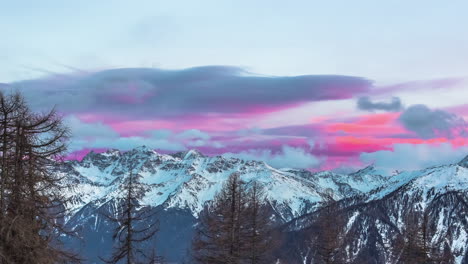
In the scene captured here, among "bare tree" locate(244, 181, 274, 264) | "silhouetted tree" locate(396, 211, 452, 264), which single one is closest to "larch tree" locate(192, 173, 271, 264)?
"bare tree" locate(244, 181, 274, 264)

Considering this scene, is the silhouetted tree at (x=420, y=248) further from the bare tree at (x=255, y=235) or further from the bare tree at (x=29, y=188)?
the bare tree at (x=29, y=188)

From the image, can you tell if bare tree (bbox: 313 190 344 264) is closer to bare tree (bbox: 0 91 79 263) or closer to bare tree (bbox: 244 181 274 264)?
bare tree (bbox: 244 181 274 264)

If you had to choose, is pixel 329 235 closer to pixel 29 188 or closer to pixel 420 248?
pixel 420 248

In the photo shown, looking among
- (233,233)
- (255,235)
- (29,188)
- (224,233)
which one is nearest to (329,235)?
(255,235)

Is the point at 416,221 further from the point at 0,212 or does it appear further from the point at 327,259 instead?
the point at 0,212

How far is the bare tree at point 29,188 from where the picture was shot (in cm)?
2509

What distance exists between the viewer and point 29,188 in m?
27.0

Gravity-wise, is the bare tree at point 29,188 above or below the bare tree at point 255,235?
above

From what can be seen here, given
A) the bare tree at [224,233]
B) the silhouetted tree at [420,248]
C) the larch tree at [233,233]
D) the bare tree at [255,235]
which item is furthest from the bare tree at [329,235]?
the bare tree at [224,233]

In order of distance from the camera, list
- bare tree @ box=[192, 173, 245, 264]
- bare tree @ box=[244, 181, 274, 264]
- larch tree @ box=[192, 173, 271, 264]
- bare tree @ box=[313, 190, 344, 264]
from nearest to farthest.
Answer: bare tree @ box=[192, 173, 245, 264]
larch tree @ box=[192, 173, 271, 264]
bare tree @ box=[313, 190, 344, 264]
bare tree @ box=[244, 181, 274, 264]

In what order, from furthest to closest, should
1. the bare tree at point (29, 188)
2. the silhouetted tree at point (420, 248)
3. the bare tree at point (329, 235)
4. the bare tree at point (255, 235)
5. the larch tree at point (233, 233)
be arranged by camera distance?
the silhouetted tree at point (420, 248), the bare tree at point (255, 235), the bare tree at point (329, 235), the larch tree at point (233, 233), the bare tree at point (29, 188)

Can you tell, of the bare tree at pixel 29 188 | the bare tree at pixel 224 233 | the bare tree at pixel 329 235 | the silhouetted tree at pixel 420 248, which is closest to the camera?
the bare tree at pixel 29 188

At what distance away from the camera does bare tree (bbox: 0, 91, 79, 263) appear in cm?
2509

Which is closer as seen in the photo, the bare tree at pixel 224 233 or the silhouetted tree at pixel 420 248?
the bare tree at pixel 224 233
